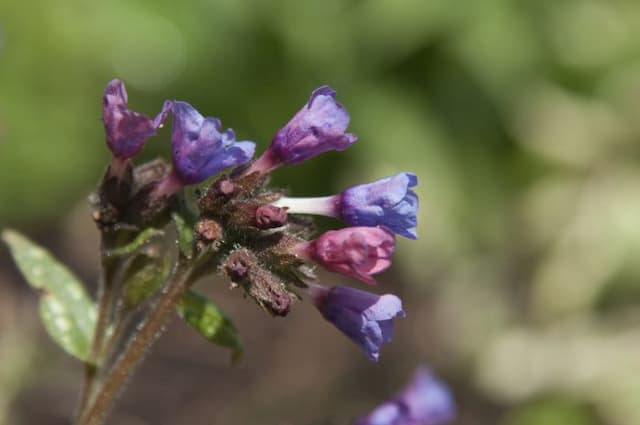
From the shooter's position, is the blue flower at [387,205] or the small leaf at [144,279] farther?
the small leaf at [144,279]

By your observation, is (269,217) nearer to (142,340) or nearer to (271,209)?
(271,209)

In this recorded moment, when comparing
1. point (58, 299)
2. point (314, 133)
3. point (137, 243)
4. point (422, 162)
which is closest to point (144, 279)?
point (137, 243)

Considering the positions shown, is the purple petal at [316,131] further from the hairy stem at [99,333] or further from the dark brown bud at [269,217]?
the hairy stem at [99,333]

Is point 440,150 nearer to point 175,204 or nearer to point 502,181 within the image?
point 502,181

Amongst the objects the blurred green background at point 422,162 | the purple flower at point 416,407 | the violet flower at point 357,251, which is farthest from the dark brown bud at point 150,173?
the blurred green background at point 422,162

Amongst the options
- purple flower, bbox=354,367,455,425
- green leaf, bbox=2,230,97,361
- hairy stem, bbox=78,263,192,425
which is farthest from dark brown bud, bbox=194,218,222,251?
purple flower, bbox=354,367,455,425

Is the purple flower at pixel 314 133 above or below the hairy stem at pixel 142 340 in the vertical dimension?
above
